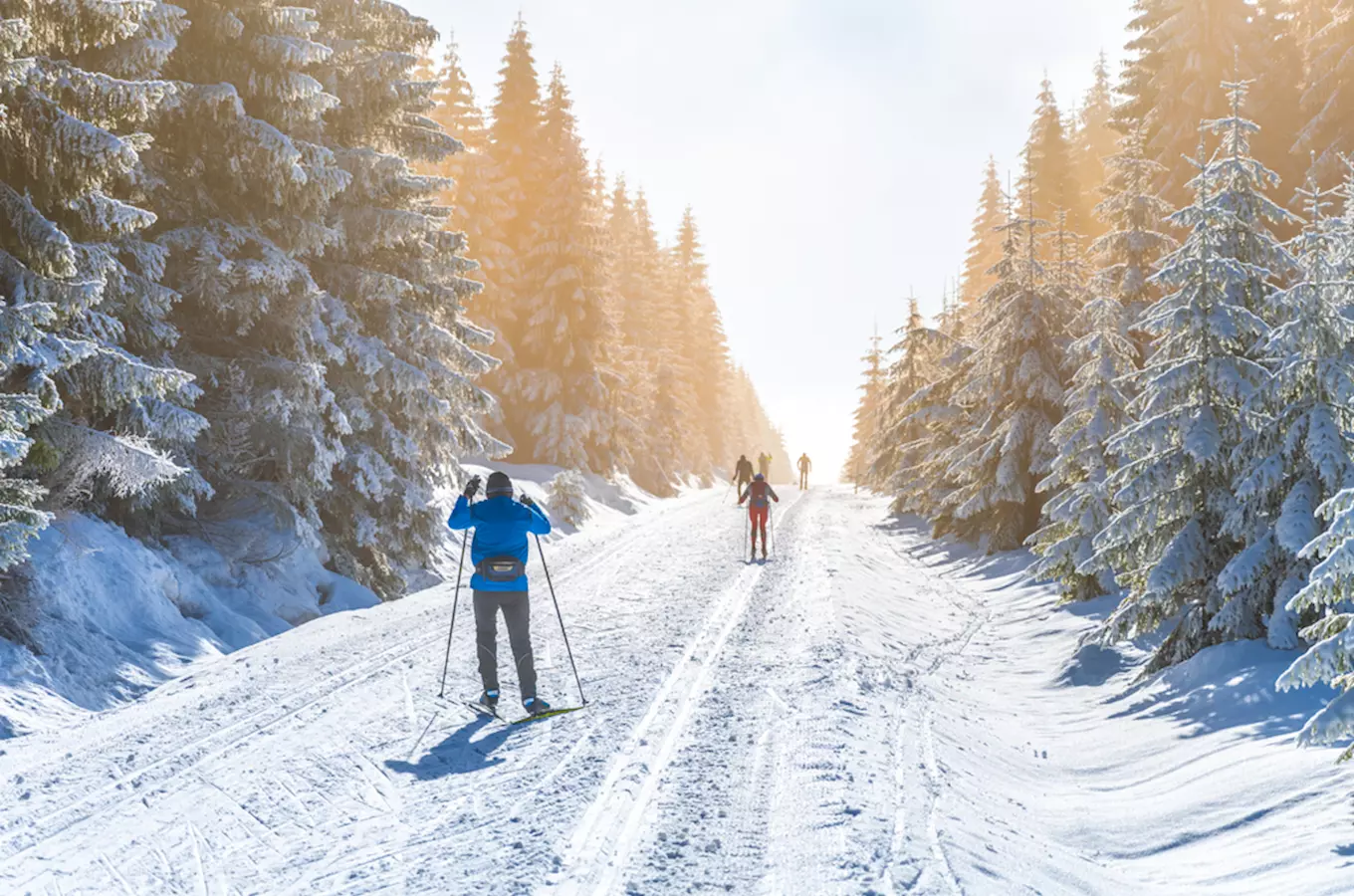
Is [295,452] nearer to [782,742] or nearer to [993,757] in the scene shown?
[782,742]

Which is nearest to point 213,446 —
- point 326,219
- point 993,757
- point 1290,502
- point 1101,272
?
point 326,219

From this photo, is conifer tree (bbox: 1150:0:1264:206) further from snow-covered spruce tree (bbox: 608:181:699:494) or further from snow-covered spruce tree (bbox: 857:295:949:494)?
snow-covered spruce tree (bbox: 608:181:699:494)

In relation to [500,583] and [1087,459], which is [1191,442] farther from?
[500,583]

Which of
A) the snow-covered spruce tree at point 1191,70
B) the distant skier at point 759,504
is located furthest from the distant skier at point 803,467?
the distant skier at point 759,504

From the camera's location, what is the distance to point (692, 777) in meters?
6.14

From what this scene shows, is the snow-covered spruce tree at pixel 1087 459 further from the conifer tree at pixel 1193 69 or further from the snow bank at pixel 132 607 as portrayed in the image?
the conifer tree at pixel 1193 69

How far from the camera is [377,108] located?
582 inches

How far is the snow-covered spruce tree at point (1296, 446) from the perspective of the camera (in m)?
7.23

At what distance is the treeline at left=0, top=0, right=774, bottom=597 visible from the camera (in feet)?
25.4

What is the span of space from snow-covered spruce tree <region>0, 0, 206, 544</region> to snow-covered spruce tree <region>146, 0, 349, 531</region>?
2.10 metres

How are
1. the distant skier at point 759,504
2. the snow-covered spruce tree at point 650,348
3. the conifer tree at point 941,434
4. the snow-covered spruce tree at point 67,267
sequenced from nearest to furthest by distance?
the snow-covered spruce tree at point 67,267, the distant skier at point 759,504, the conifer tree at point 941,434, the snow-covered spruce tree at point 650,348

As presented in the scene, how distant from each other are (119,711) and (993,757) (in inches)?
315

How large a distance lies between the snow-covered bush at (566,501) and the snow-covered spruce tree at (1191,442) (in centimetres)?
1703

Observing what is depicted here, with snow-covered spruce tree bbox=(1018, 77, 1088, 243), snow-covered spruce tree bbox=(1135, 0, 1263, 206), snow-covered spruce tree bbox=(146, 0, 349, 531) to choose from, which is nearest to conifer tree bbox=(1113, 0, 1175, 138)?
snow-covered spruce tree bbox=(1135, 0, 1263, 206)
